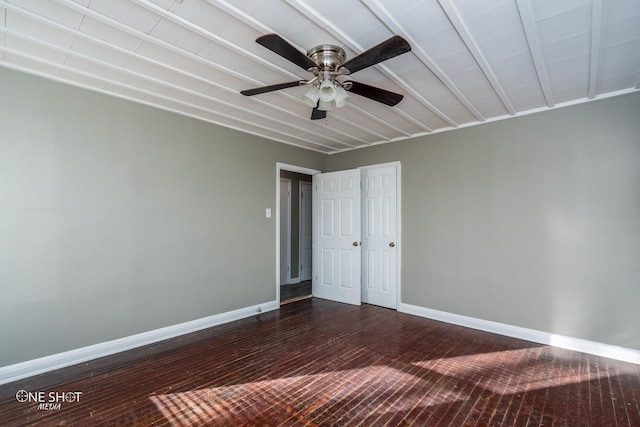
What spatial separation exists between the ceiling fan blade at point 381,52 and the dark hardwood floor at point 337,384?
2.37 m

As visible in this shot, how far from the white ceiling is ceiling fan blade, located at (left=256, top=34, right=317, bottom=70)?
0.78 ft

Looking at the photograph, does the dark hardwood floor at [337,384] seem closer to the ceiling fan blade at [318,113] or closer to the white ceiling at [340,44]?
the ceiling fan blade at [318,113]

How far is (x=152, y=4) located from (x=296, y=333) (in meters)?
3.31

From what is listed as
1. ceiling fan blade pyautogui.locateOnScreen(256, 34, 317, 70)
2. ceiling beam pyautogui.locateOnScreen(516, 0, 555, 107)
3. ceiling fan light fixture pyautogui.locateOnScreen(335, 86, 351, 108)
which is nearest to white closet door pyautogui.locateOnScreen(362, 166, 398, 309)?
ceiling beam pyautogui.locateOnScreen(516, 0, 555, 107)

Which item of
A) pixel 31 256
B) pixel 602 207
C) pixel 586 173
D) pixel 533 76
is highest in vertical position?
pixel 533 76

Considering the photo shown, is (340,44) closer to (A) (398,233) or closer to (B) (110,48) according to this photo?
(B) (110,48)

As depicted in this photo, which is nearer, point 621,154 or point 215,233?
point 621,154

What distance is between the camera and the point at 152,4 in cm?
181

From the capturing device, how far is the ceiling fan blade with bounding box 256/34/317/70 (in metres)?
1.69

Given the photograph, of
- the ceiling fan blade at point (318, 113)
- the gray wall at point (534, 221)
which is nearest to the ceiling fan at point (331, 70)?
the ceiling fan blade at point (318, 113)

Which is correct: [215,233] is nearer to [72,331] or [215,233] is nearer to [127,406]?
[72,331]

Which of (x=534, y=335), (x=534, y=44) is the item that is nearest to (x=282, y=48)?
(x=534, y=44)

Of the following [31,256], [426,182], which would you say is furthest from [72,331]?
[426,182]

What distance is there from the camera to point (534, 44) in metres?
2.16
